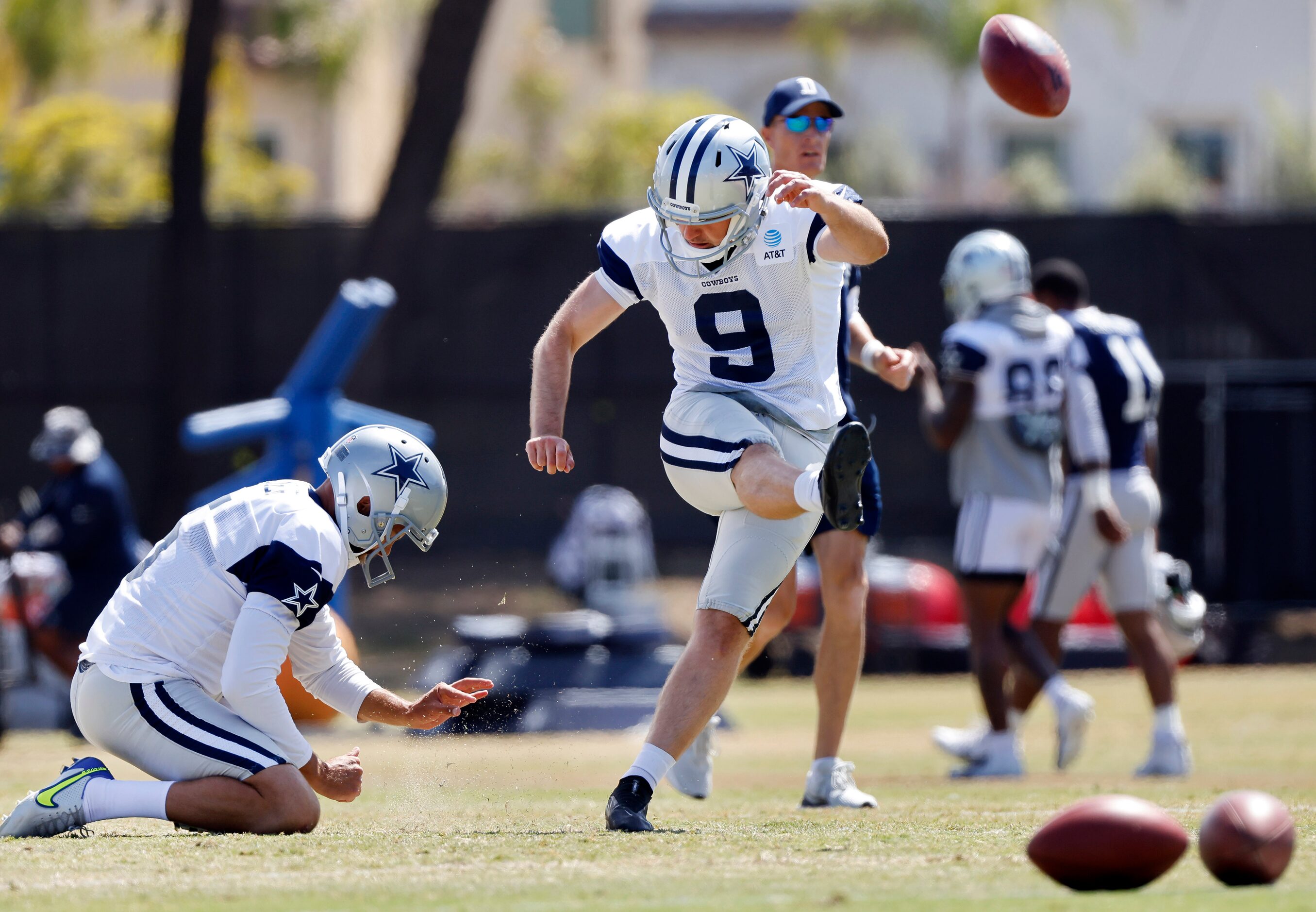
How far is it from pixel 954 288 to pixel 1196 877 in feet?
16.3

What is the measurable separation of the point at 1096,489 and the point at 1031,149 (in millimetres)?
39043

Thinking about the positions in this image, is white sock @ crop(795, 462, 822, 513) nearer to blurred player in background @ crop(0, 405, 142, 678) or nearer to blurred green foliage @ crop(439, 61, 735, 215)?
blurred player in background @ crop(0, 405, 142, 678)

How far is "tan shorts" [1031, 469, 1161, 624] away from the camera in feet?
28.8

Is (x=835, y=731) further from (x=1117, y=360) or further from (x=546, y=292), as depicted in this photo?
(x=546, y=292)

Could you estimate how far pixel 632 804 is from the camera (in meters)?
5.09

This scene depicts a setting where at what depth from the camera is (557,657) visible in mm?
12758

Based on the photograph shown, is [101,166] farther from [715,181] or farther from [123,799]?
[715,181]

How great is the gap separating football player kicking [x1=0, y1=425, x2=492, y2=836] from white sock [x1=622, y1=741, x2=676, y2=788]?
0.54 meters

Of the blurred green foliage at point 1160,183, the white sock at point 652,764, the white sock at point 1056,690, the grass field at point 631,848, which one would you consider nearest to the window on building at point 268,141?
the blurred green foliage at point 1160,183

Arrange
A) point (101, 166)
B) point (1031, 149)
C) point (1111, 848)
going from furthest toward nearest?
1. point (1031, 149)
2. point (101, 166)
3. point (1111, 848)

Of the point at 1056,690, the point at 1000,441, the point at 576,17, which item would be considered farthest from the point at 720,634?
the point at 576,17

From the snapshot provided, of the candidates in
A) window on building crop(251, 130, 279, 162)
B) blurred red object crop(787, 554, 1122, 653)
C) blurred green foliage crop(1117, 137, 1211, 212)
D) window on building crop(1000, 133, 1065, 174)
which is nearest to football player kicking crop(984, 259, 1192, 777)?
blurred red object crop(787, 554, 1122, 653)

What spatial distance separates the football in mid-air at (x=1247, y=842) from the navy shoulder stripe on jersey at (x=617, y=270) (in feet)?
7.92

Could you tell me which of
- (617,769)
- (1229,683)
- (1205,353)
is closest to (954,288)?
(617,769)
